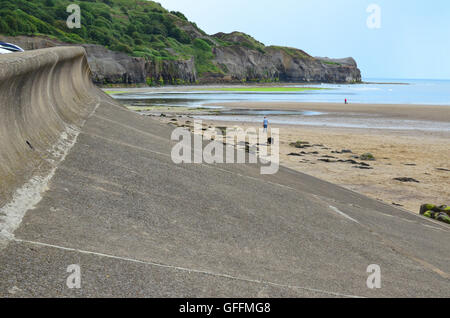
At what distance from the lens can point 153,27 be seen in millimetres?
155375

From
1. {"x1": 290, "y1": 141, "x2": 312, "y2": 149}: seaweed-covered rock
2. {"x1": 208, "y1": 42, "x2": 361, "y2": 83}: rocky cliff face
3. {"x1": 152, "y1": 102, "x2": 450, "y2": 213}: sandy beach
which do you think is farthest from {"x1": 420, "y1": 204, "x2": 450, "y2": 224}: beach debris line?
{"x1": 208, "y1": 42, "x2": 361, "y2": 83}: rocky cliff face

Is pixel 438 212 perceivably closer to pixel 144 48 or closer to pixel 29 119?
pixel 29 119

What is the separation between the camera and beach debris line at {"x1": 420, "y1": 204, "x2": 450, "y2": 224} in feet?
27.6

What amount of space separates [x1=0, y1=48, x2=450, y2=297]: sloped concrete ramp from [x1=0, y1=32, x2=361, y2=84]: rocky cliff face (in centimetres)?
8682

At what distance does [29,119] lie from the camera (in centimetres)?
405

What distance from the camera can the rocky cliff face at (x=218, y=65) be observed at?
329 feet

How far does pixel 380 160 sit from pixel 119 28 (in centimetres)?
13552

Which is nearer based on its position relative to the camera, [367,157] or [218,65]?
[367,157]

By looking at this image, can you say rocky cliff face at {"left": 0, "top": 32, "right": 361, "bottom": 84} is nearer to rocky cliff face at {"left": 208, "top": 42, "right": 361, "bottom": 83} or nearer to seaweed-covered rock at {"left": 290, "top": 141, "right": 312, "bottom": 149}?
rocky cliff face at {"left": 208, "top": 42, "right": 361, "bottom": 83}

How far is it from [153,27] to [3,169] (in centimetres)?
16199

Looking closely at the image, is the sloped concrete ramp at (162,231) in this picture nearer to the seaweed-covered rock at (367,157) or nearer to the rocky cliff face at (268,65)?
the seaweed-covered rock at (367,157)

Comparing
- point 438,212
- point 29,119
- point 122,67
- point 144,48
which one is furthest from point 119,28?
point 29,119

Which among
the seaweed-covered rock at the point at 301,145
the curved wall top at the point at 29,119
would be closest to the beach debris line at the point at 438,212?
the curved wall top at the point at 29,119
